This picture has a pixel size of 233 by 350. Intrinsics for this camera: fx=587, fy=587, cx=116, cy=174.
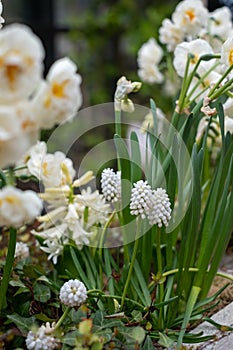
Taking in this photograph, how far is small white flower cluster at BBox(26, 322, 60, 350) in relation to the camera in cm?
69

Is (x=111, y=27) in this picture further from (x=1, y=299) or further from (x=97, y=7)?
(x=1, y=299)

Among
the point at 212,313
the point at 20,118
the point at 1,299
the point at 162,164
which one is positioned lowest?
the point at 212,313

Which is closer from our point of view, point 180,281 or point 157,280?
point 157,280

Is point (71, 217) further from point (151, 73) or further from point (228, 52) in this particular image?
point (151, 73)

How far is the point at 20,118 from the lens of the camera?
1.74ft

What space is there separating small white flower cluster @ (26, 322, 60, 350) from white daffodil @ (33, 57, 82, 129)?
0.89 feet

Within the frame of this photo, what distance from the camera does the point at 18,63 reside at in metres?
0.52

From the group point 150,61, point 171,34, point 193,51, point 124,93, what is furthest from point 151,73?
point 124,93

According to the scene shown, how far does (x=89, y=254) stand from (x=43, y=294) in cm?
14

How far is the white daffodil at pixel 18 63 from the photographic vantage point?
52cm

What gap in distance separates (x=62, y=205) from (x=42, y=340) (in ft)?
1.12

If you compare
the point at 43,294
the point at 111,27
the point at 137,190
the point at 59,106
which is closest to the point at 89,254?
the point at 43,294

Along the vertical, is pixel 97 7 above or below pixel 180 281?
above

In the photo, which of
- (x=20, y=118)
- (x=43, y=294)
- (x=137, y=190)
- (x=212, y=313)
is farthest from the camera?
(x=212, y=313)
